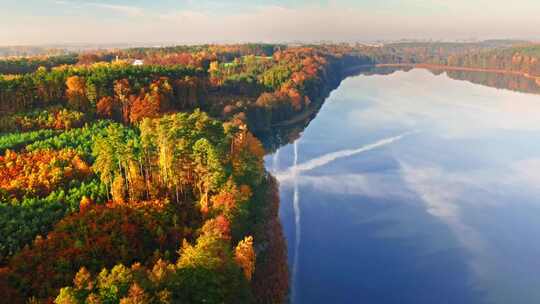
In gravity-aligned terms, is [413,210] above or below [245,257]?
below

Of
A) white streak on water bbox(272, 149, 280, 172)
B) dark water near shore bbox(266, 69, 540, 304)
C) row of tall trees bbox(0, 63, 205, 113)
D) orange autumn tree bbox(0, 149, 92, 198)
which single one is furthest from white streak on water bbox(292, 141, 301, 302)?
row of tall trees bbox(0, 63, 205, 113)

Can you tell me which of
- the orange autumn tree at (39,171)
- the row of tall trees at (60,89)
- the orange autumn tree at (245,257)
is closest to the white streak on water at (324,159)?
the orange autumn tree at (39,171)

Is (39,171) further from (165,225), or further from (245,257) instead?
(245,257)

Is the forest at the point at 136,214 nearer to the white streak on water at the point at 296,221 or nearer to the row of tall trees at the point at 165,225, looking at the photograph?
the row of tall trees at the point at 165,225

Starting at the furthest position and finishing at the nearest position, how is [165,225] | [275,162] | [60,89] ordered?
[60,89] < [275,162] < [165,225]

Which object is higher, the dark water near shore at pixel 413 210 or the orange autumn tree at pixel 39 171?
the orange autumn tree at pixel 39 171

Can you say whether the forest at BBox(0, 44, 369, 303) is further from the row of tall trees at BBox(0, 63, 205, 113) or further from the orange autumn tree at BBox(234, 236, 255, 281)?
the row of tall trees at BBox(0, 63, 205, 113)

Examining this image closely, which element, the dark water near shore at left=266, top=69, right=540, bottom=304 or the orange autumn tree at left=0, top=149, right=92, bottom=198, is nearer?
the dark water near shore at left=266, top=69, right=540, bottom=304

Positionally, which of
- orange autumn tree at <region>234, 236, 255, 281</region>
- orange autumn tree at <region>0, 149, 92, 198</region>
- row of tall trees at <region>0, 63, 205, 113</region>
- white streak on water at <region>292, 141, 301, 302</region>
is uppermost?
row of tall trees at <region>0, 63, 205, 113</region>

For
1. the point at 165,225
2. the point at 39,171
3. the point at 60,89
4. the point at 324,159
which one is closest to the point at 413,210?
the point at 324,159

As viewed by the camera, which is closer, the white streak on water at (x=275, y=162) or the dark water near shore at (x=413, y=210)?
the dark water near shore at (x=413, y=210)
